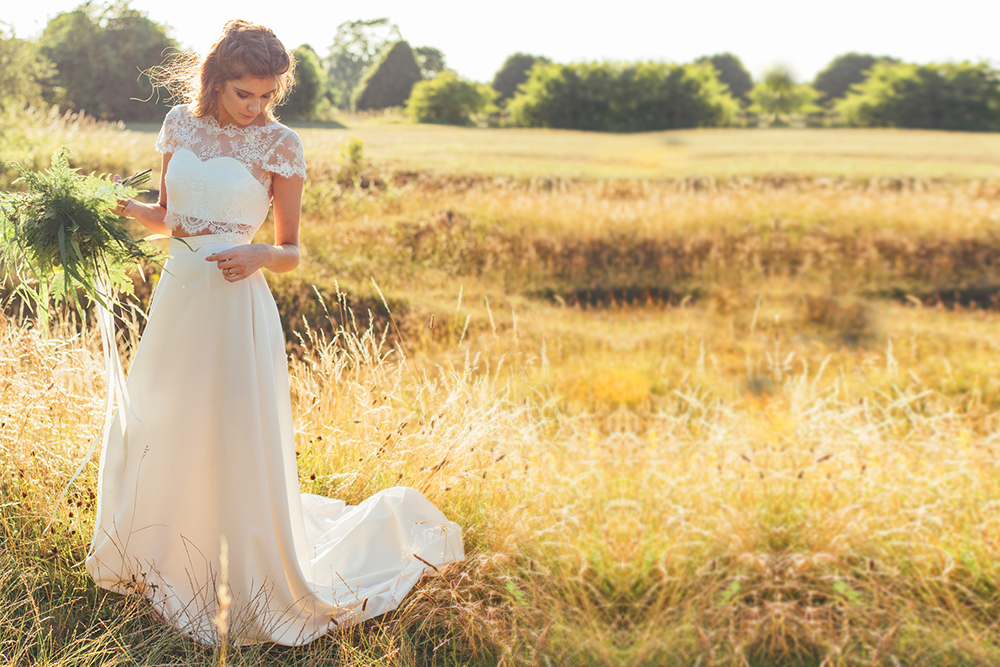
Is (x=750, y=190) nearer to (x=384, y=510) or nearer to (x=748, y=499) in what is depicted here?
(x=748, y=499)

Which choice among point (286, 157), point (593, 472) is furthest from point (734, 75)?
point (286, 157)

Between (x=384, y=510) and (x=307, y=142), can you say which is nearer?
(x=384, y=510)

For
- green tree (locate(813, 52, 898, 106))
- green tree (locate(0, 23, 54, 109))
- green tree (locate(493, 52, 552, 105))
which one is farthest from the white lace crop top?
green tree (locate(813, 52, 898, 106))

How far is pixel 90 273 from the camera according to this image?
7.39ft

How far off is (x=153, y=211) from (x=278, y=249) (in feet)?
2.03

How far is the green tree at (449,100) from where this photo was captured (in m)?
20.1

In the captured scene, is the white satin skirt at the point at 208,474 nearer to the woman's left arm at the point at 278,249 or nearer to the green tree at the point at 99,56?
the woman's left arm at the point at 278,249

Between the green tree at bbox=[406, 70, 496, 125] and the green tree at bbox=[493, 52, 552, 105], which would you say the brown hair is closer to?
the green tree at bbox=[406, 70, 496, 125]

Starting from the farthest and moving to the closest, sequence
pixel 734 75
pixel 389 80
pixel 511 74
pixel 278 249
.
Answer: pixel 389 80 → pixel 511 74 → pixel 734 75 → pixel 278 249

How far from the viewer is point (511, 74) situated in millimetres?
21453

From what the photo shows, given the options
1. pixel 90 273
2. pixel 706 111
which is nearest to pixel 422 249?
pixel 90 273

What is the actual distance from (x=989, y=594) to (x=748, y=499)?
3.51ft

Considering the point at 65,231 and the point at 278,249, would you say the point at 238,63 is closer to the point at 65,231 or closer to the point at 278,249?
the point at 278,249

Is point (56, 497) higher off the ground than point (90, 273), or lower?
lower
